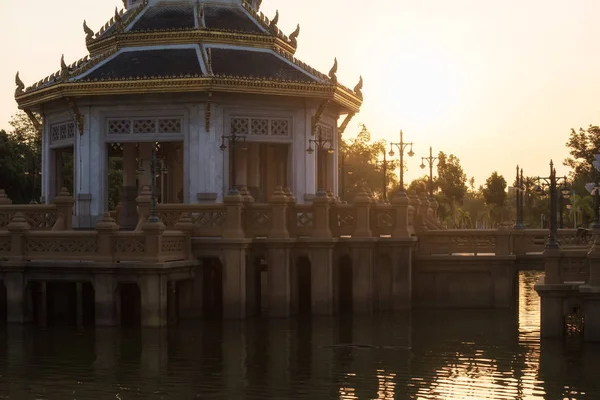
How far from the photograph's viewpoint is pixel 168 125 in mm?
38656

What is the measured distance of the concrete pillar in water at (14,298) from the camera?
31672mm

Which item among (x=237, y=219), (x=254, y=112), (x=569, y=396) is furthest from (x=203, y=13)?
(x=569, y=396)

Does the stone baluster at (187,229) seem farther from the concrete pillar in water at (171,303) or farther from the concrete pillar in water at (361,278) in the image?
the concrete pillar in water at (361,278)

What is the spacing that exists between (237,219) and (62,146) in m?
10.7

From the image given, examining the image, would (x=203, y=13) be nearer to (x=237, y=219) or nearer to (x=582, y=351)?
(x=237, y=219)

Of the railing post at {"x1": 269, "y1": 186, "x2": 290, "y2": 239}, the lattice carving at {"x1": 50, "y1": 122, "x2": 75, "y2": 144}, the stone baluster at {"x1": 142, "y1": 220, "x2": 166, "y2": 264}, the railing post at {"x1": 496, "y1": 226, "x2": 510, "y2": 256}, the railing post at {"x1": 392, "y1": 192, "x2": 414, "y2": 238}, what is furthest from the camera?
the lattice carving at {"x1": 50, "y1": 122, "x2": 75, "y2": 144}

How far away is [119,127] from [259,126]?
4.69 metres

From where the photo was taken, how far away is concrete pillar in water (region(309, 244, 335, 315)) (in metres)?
33.7

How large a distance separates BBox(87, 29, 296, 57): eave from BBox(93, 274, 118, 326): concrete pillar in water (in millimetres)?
12658

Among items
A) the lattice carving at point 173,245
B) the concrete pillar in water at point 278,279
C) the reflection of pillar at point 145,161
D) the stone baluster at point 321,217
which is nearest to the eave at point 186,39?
the reflection of pillar at point 145,161

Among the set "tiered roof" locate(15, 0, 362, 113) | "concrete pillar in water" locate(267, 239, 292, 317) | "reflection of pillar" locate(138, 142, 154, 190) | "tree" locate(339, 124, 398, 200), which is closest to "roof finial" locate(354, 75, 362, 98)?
"tiered roof" locate(15, 0, 362, 113)

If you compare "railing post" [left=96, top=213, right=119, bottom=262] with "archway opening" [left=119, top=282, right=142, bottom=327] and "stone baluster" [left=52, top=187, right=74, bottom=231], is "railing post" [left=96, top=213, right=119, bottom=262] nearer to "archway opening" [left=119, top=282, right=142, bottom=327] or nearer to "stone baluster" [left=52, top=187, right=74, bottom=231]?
"archway opening" [left=119, top=282, right=142, bottom=327]

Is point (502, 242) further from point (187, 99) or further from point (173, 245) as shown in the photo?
point (173, 245)

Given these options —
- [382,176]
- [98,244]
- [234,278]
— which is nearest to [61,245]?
[98,244]
